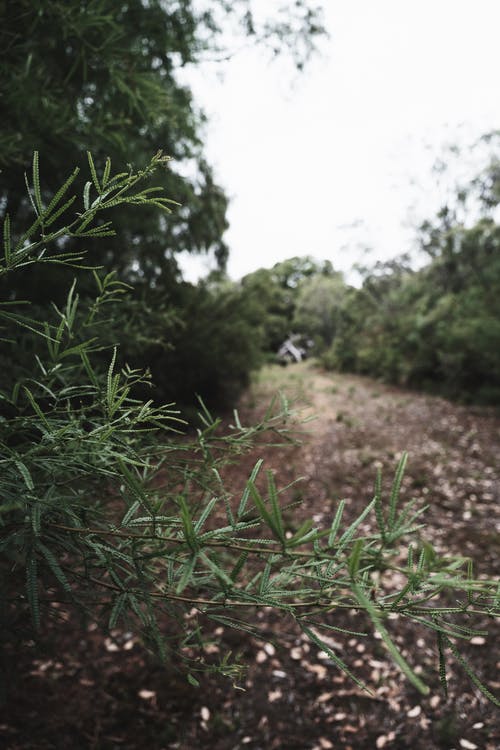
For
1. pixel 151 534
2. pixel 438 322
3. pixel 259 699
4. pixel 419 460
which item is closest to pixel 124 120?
pixel 151 534

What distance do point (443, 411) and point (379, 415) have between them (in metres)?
1.34

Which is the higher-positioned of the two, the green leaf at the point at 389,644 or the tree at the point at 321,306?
the tree at the point at 321,306

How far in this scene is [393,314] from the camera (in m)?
14.4

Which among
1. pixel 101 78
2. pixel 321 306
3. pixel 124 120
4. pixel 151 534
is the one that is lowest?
pixel 151 534

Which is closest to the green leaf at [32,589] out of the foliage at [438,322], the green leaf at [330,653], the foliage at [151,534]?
the foliage at [151,534]

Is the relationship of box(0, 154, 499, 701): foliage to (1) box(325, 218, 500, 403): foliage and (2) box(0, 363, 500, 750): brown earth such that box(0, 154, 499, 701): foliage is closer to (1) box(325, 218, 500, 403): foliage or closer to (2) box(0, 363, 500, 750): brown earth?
(2) box(0, 363, 500, 750): brown earth

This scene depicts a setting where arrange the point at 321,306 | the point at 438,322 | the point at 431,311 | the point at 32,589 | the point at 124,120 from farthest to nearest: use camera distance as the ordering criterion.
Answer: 1. the point at 321,306
2. the point at 431,311
3. the point at 438,322
4. the point at 124,120
5. the point at 32,589

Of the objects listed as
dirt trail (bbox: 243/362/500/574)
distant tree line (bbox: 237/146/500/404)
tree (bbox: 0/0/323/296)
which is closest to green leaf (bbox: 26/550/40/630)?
tree (bbox: 0/0/323/296)

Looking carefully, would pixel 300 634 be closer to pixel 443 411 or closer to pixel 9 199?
pixel 9 199

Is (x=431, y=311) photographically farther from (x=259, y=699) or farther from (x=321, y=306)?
(x=259, y=699)

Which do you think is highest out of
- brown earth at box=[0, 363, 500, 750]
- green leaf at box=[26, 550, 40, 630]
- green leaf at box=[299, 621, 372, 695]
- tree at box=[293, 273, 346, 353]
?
tree at box=[293, 273, 346, 353]

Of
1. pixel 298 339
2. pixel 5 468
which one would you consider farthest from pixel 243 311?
pixel 298 339

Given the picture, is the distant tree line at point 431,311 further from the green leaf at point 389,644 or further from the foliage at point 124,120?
the green leaf at point 389,644

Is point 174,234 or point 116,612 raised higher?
point 174,234
